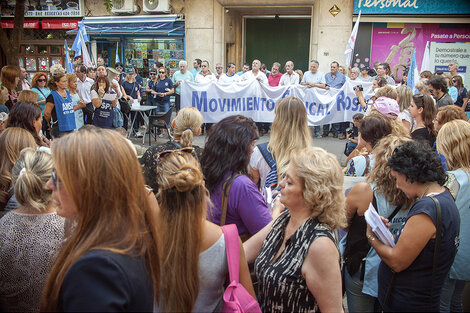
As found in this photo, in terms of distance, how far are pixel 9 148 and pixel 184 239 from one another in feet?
7.08

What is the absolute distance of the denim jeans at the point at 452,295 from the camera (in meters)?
2.95

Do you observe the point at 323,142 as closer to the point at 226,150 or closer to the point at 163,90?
the point at 163,90

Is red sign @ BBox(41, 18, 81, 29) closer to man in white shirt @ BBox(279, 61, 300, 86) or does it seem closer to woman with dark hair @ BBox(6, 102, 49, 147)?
man in white shirt @ BBox(279, 61, 300, 86)

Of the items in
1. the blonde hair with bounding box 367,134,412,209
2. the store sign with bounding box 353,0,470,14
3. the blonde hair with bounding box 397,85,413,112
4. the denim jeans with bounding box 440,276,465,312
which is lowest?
the denim jeans with bounding box 440,276,465,312

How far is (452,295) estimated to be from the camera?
10.2 ft

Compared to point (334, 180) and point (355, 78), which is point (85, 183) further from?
point (355, 78)

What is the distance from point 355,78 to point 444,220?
1009 centimetres

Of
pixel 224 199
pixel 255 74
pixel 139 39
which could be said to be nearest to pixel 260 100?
pixel 255 74

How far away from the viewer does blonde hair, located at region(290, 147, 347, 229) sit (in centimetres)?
206

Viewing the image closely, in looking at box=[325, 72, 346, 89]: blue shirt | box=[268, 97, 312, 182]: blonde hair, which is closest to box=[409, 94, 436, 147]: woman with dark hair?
box=[268, 97, 312, 182]: blonde hair

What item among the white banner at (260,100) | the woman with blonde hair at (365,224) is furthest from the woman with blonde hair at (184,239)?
the white banner at (260,100)

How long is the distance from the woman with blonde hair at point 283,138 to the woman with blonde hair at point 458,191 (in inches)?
44.3

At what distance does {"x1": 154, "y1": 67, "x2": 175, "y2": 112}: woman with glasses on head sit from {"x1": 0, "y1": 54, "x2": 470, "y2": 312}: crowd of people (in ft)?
28.7

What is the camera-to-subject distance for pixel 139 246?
1.33m
